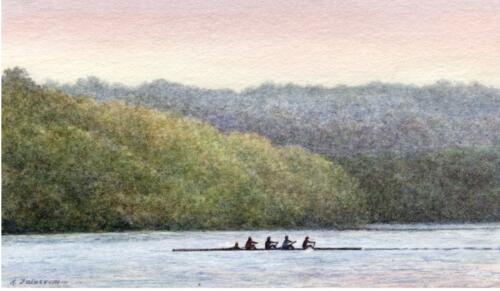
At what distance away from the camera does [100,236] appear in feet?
49.3

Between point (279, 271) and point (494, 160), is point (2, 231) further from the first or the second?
point (494, 160)

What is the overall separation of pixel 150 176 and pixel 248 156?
75 cm

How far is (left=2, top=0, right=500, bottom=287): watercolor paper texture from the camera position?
14.4 meters

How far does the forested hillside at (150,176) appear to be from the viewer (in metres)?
14.8

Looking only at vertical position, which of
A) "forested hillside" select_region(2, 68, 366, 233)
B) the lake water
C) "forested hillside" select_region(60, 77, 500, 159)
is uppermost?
"forested hillside" select_region(60, 77, 500, 159)

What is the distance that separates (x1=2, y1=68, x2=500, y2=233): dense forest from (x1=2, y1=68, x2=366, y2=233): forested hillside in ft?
0.03

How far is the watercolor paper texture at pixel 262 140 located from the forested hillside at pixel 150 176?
17mm

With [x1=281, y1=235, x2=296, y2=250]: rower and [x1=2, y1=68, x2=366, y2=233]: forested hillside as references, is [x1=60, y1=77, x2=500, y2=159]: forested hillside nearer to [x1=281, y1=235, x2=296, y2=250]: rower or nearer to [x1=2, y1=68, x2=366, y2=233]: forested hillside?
[x1=2, y1=68, x2=366, y2=233]: forested hillside

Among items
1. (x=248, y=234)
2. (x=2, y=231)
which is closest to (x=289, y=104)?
(x=248, y=234)

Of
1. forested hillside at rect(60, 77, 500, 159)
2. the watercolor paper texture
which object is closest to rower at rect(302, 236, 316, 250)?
the watercolor paper texture
